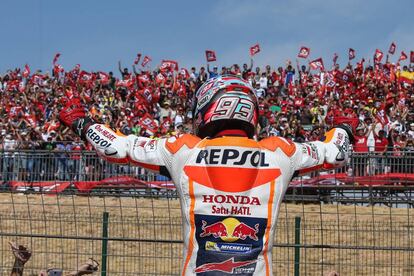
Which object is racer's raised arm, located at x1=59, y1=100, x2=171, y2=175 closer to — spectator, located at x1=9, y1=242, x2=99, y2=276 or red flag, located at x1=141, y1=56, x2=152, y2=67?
spectator, located at x1=9, y1=242, x2=99, y2=276

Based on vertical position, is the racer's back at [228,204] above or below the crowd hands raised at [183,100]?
below

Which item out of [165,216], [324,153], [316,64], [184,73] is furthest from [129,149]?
[184,73]

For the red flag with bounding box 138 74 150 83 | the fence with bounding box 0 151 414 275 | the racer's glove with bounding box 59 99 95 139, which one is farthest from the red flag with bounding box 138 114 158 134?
the racer's glove with bounding box 59 99 95 139

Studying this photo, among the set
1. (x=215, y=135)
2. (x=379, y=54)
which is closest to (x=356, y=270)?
(x=215, y=135)

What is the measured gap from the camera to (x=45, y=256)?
13.0 m

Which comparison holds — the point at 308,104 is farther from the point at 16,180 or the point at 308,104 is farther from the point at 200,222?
the point at 200,222

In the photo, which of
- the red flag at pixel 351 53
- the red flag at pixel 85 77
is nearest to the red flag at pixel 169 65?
the red flag at pixel 85 77

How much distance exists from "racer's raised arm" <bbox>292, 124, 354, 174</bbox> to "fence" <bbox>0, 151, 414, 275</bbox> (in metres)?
6.97

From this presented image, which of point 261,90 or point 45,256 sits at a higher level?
point 261,90

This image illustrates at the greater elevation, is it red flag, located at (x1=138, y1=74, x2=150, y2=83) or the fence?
red flag, located at (x1=138, y1=74, x2=150, y2=83)

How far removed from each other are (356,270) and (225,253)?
8.21 metres

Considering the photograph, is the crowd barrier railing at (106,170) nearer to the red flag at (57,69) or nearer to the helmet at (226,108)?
the helmet at (226,108)

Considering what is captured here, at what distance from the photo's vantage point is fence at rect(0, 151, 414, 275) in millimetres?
12180

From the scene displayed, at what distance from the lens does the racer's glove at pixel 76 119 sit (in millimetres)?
4730
